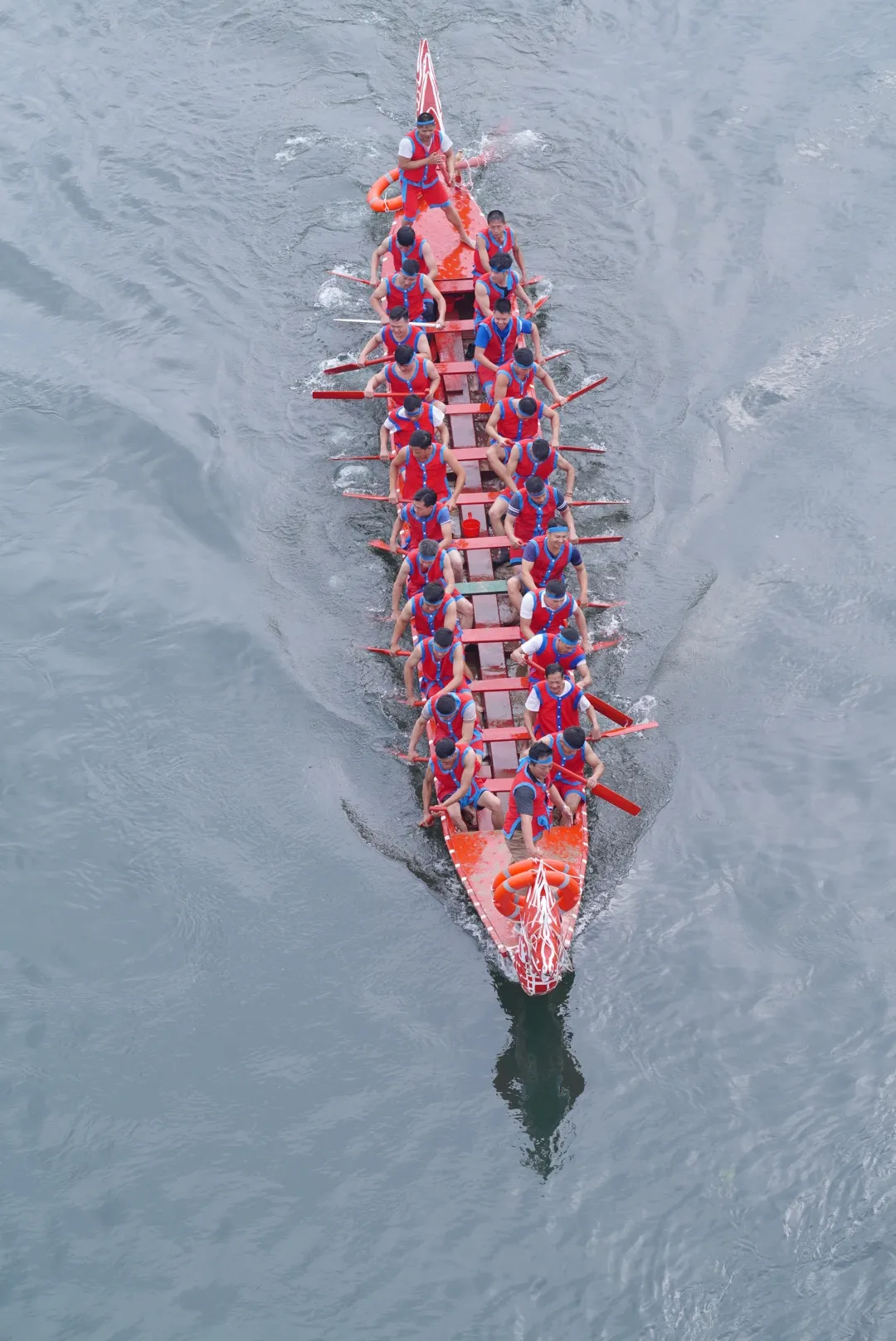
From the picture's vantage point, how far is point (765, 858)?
14164 mm

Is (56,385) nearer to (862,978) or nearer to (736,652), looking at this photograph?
(736,652)

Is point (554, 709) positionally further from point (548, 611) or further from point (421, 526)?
point (421, 526)

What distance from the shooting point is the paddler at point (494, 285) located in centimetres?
1745

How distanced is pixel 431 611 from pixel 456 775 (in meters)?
1.79

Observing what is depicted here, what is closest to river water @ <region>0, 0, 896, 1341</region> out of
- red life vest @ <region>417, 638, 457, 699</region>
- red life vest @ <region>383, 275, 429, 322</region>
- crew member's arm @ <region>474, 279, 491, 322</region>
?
red life vest @ <region>417, 638, 457, 699</region>

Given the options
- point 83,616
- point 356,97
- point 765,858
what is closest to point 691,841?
point 765,858

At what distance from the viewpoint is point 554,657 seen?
14031 millimetres

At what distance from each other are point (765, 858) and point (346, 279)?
11.2 m

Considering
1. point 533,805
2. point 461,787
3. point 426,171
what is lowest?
point 461,787

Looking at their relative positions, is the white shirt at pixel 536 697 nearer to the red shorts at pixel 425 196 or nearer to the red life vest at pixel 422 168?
the red shorts at pixel 425 196

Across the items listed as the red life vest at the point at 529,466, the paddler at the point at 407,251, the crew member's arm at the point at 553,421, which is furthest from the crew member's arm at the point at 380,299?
the red life vest at the point at 529,466

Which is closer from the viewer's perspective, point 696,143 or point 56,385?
point 56,385

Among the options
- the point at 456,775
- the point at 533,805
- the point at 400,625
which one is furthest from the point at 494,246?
the point at 533,805

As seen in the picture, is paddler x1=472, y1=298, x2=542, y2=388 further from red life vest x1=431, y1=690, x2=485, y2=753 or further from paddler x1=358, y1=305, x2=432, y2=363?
red life vest x1=431, y1=690, x2=485, y2=753
